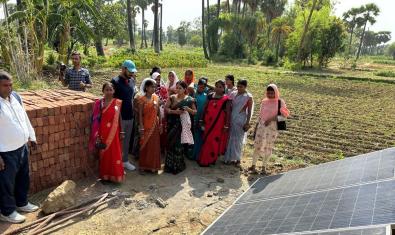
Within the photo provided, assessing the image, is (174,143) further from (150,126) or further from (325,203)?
(325,203)

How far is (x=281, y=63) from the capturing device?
32125 millimetres

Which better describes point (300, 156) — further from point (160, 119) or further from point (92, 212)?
point (92, 212)

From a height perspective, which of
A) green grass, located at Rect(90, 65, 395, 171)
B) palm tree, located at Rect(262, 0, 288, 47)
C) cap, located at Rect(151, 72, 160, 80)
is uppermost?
palm tree, located at Rect(262, 0, 288, 47)

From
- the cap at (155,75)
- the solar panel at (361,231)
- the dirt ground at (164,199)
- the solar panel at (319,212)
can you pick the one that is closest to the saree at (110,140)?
the dirt ground at (164,199)

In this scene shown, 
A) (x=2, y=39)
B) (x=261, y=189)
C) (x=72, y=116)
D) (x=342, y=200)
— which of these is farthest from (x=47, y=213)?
(x=2, y=39)

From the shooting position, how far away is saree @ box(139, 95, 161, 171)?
201 inches

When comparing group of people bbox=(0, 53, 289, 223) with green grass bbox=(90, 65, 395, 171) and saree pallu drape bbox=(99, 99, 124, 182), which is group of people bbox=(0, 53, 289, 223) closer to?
saree pallu drape bbox=(99, 99, 124, 182)

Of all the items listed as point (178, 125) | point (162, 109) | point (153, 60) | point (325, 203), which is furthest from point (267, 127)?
point (153, 60)

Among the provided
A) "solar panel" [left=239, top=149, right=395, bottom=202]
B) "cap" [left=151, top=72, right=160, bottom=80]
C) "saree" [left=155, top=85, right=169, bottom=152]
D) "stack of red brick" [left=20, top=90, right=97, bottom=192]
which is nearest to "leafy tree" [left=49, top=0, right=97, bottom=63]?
"cap" [left=151, top=72, right=160, bottom=80]

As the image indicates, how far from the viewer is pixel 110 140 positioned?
468 cm

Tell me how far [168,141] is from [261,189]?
1.70 m

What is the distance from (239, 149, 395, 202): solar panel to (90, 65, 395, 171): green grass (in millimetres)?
1694

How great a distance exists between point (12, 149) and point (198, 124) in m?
2.94

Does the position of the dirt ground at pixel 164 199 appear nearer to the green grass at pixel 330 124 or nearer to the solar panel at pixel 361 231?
the green grass at pixel 330 124
